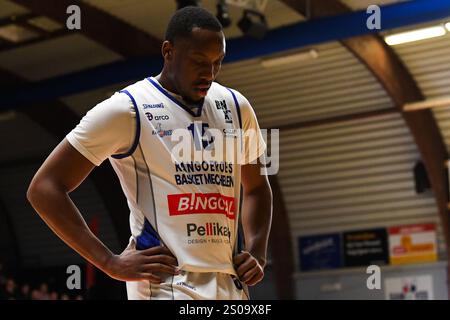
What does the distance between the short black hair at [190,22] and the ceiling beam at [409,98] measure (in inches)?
446

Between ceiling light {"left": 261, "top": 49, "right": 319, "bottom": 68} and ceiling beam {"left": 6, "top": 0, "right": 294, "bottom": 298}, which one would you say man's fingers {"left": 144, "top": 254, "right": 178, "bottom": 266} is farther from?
ceiling light {"left": 261, "top": 49, "right": 319, "bottom": 68}

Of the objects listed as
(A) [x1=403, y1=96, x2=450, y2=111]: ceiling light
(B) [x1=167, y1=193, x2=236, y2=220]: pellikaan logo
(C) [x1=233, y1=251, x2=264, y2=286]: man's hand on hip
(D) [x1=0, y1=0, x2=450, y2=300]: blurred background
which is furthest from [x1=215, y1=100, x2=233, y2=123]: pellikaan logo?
(A) [x1=403, y1=96, x2=450, y2=111]: ceiling light

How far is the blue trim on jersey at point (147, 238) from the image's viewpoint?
3012 millimetres

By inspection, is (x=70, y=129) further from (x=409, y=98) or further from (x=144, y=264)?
(x=144, y=264)

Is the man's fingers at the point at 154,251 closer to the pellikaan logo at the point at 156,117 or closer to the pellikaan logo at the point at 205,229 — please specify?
the pellikaan logo at the point at 205,229

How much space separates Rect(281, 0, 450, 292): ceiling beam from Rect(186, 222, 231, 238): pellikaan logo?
454 inches

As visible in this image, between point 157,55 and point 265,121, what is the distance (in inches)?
120

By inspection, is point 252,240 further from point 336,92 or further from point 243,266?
point 336,92

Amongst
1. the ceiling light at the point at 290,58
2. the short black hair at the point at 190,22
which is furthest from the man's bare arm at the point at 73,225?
the ceiling light at the point at 290,58

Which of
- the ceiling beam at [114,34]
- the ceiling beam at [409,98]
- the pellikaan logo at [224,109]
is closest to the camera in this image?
the pellikaan logo at [224,109]

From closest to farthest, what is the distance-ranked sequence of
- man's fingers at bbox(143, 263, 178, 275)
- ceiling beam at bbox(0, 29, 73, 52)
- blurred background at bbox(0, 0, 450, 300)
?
man's fingers at bbox(143, 263, 178, 275)
blurred background at bbox(0, 0, 450, 300)
ceiling beam at bbox(0, 29, 73, 52)

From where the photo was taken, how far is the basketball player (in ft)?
9.75

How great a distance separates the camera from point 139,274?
9.62 feet

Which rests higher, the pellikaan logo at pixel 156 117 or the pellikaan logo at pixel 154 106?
the pellikaan logo at pixel 154 106
